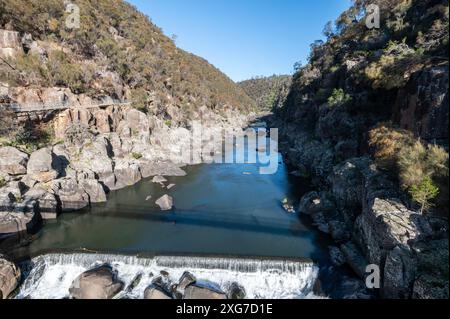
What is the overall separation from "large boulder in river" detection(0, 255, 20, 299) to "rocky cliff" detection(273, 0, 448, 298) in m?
19.4

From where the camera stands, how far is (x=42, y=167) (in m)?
25.6

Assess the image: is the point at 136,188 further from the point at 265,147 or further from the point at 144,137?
the point at 265,147

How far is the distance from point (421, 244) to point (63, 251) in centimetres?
2081

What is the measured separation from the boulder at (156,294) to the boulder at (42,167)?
17270 millimetres

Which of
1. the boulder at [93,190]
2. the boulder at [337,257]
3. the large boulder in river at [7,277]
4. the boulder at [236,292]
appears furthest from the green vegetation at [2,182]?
the boulder at [337,257]

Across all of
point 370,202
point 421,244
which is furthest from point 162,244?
point 421,244

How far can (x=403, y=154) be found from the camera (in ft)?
55.0

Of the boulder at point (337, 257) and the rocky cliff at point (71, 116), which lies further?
the rocky cliff at point (71, 116)

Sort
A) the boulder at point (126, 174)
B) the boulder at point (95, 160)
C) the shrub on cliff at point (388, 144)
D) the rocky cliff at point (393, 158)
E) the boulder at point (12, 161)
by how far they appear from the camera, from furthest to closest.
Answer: the boulder at point (126, 174) → the boulder at point (95, 160) → the boulder at point (12, 161) → the shrub on cliff at point (388, 144) → the rocky cliff at point (393, 158)

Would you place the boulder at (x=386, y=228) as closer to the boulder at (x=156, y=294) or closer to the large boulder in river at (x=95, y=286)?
the boulder at (x=156, y=294)

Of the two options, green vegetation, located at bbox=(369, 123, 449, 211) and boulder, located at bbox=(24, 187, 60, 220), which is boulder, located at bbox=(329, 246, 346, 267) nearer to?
green vegetation, located at bbox=(369, 123, 449, 211)

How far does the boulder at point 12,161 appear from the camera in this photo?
80.1ft

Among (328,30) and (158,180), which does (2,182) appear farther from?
(328,30)

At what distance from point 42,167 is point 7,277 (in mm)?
12754
